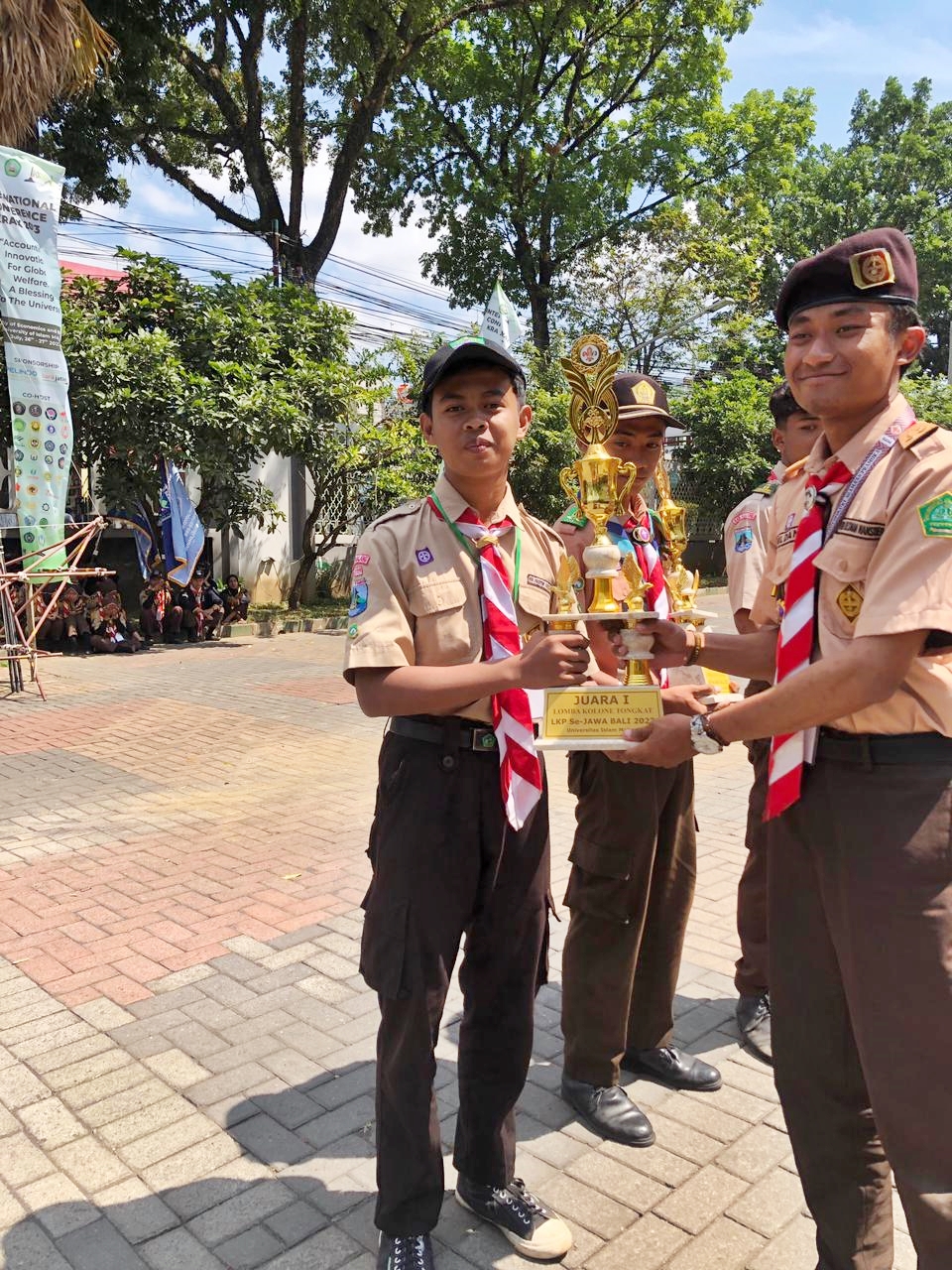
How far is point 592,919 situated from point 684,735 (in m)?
0.85

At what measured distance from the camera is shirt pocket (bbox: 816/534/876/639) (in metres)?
1.85

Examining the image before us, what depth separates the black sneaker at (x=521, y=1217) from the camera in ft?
7.39

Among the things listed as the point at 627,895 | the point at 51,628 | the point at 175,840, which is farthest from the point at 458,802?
the point at 51,628

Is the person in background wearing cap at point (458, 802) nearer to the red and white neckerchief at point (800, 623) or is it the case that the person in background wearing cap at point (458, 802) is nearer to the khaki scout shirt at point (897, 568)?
the red and white neckerchief at point (800, 623)

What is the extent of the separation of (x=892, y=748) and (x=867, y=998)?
474 millimetres

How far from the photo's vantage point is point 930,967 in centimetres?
176

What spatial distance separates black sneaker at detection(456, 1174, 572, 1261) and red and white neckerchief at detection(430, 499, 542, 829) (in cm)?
94

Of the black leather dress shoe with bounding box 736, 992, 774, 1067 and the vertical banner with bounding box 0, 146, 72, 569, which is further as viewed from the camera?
the vertical banner with bounding box 0, 146, 72, 569

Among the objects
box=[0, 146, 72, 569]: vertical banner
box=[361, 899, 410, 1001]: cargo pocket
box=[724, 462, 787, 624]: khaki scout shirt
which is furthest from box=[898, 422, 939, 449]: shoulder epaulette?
box=[0, 146, 72, 569]: vertical banner

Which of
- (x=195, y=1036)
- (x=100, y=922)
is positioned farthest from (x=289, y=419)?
(x=195, y=1036)

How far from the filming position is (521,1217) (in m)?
2.30

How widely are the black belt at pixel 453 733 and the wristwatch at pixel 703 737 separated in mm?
442

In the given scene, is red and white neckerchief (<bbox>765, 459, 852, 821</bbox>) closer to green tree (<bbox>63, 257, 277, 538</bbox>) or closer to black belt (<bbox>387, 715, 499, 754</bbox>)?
black belt (<bbox>387, 715, 499, 754</bbox>)

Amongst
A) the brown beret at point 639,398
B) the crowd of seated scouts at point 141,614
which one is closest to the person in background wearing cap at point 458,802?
the brown beret at point 639,398
